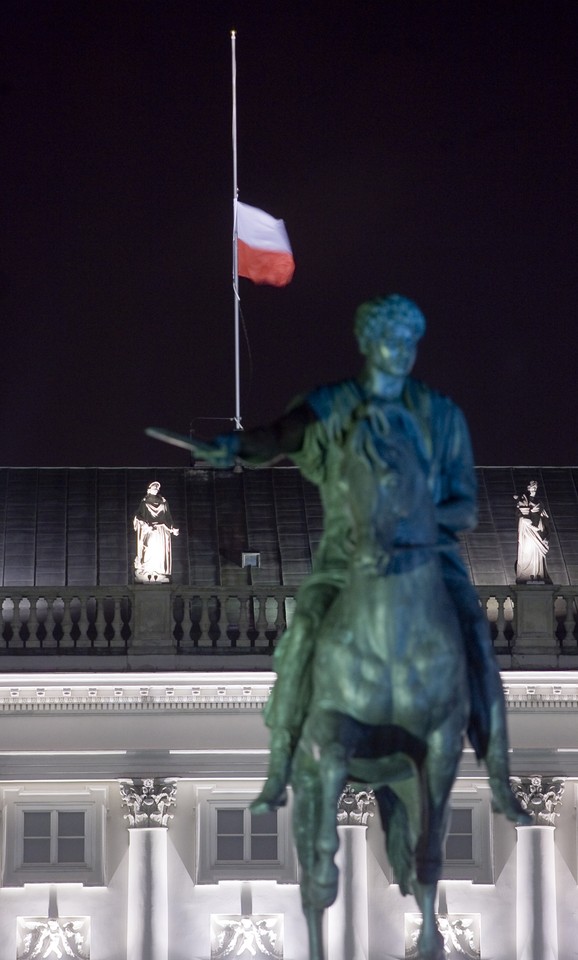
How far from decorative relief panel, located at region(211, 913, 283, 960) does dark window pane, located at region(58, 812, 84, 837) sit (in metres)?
2.91

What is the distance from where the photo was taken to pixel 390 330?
17.8 metres

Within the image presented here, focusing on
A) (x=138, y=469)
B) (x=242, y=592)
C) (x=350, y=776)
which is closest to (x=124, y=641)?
(x=242, y=592)

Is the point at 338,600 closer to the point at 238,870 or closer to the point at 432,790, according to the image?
the point at 432,790

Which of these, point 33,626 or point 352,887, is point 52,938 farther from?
point 33,626

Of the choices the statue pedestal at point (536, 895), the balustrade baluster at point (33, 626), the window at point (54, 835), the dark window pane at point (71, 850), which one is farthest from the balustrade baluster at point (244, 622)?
the statue pedestal at point (536, 895)

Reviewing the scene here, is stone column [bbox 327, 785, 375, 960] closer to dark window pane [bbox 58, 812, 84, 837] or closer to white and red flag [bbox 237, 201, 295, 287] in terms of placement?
dark window pane [bbox 58, 812, 84, 837]

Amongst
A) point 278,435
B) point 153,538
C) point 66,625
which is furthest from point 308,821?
point 66,625

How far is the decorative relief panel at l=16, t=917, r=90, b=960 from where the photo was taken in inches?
2274

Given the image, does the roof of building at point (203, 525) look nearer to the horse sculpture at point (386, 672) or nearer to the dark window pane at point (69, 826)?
the dark window pane at point (69, 826)

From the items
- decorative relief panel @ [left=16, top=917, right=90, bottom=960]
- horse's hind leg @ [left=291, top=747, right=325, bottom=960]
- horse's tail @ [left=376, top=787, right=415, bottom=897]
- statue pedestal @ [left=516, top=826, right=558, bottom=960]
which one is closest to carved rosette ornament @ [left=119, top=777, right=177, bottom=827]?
decorative relief panel @ [left=16, top=917, right=90, bottom=960]

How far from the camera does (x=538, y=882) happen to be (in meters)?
58.8

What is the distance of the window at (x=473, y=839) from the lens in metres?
59.1

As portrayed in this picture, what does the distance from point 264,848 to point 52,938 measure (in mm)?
4189

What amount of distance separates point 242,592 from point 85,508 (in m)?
4.90
